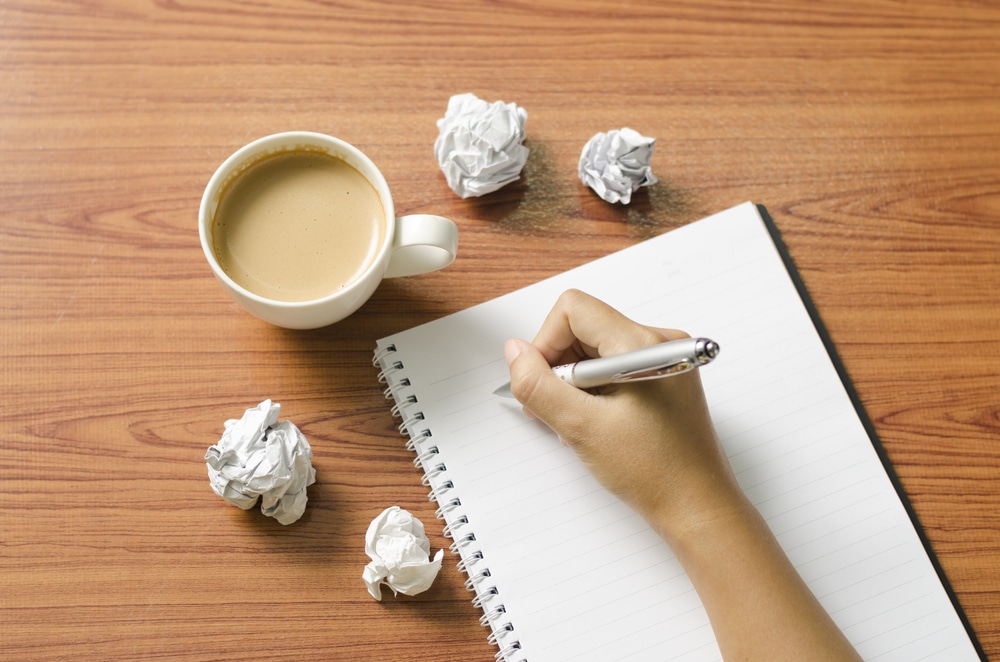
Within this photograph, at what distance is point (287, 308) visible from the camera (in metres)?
0.68

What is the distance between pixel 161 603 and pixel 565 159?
59cm

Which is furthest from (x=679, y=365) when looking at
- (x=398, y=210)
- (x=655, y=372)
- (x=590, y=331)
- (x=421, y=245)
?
(x=398, y=210)

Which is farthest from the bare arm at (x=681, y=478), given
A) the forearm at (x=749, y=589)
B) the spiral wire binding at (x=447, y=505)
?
the spiral wire binding at (x=447, y=505)

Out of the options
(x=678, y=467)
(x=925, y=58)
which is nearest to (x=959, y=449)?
(x=678, y=467)

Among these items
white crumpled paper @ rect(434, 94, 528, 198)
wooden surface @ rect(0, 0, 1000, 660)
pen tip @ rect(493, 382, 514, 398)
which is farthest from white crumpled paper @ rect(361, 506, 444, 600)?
white crumpled paper @ rect(434, 94, 528, 198)

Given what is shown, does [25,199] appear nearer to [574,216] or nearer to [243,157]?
[243,157]

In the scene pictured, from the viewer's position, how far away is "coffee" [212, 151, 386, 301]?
72 centimetres

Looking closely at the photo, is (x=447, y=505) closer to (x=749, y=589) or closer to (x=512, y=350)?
(x=512, y=350)

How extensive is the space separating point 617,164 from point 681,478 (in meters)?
0.32

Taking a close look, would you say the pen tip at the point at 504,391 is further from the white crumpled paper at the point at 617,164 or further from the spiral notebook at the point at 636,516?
the white crumpled paper at the point at 617,164

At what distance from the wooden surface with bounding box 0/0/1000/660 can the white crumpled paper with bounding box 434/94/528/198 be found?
27mm

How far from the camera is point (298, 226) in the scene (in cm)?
74

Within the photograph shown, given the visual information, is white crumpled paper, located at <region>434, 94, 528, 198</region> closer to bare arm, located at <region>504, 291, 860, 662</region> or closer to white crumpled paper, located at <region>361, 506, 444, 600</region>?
bare arm, located at <region>504, 291, 860, 662</region>

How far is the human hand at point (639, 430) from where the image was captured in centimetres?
68
